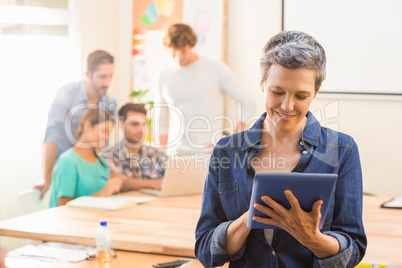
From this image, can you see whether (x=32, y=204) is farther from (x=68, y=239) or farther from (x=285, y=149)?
(x=285, y=149)

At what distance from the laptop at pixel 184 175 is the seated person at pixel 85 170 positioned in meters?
0.33

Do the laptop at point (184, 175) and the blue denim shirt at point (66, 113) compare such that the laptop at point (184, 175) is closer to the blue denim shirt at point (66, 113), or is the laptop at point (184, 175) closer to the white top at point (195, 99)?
the white top at point (195, 99)

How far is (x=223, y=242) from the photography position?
4.76 feet

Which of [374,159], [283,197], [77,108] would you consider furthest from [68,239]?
[374,159]

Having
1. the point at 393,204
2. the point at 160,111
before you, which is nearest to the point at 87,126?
the point at 160,111

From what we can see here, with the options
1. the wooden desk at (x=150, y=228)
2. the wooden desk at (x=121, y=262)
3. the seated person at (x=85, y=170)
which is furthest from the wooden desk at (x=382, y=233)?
the seated person at (x=85, y=170)

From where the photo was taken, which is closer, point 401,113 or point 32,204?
point 32,204

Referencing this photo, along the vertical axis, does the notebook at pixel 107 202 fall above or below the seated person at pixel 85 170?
below

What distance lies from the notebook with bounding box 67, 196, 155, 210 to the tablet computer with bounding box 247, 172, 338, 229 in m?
1.89

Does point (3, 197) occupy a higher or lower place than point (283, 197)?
lower

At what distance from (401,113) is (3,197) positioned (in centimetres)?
324

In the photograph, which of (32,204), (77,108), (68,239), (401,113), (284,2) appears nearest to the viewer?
(68,239)

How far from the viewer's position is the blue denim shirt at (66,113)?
4.15 metres

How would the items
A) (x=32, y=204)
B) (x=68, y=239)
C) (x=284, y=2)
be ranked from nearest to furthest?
(x=68, y=239) → (x=32, y=204) → (x=284, y=2)
